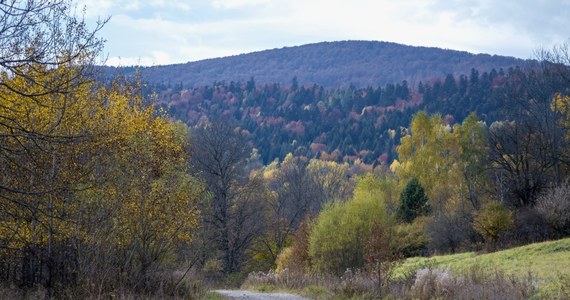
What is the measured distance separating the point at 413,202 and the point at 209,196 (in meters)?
29.0

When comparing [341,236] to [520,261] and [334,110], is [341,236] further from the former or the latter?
[334,110]

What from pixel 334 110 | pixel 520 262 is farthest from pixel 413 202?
pixel 334 110

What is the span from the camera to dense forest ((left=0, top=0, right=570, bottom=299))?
1321cm

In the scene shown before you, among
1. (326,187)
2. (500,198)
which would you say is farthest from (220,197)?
(326,187)

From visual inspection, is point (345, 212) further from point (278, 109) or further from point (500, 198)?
point (278, 109)

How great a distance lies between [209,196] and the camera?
17.8 meters

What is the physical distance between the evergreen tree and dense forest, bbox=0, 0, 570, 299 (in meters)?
0.10

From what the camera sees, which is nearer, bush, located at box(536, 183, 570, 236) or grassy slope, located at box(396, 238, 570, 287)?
grassy slope, located at box(396, 238, 570, 287)

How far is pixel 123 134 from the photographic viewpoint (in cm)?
1731

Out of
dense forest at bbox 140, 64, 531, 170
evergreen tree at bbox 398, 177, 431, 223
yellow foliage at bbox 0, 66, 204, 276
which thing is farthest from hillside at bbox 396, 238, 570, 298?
dense forest at bbox 140, 64, 531, 170

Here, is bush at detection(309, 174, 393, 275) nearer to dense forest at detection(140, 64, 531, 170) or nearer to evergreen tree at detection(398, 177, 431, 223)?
evergreen tree at detection(398, 177, 431, 223)

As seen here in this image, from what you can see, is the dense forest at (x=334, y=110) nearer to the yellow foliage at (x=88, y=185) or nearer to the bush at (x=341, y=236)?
the bush at (x=341, y=236)

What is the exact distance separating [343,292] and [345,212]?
13009 millimetres

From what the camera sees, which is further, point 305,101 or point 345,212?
point 305,101
